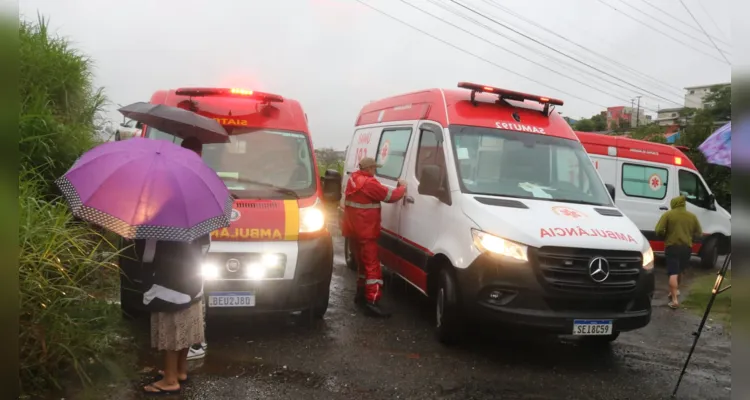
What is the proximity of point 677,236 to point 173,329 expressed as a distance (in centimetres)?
716

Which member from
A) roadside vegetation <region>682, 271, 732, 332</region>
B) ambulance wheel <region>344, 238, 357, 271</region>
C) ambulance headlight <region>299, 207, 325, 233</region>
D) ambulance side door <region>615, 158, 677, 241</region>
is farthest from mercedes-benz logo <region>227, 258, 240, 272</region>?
ambulance side door <region>615, 158, 677, 241</region>

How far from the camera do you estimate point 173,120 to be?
425 cm

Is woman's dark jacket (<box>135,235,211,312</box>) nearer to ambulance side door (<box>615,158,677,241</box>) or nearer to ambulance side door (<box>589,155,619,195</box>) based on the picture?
ambulance side door (<box>589,155,619,195</box>)

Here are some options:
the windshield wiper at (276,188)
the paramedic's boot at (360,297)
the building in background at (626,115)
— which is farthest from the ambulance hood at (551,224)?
the building in background at (626,115)

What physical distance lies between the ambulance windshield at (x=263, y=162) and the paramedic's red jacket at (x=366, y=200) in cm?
55

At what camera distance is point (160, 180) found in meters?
3.10

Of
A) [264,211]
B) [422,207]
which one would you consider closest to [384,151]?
[422,207]

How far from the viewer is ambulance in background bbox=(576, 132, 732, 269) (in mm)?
11227

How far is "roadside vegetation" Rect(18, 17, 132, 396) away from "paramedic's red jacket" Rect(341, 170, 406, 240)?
2.47 m

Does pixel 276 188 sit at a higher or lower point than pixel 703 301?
higher

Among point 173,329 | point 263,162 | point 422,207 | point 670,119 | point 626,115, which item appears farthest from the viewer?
point 626,115

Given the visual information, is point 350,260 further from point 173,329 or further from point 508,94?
point 173,329

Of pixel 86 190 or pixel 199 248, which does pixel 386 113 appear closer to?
pixel 199 248

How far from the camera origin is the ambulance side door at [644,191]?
1120cm
